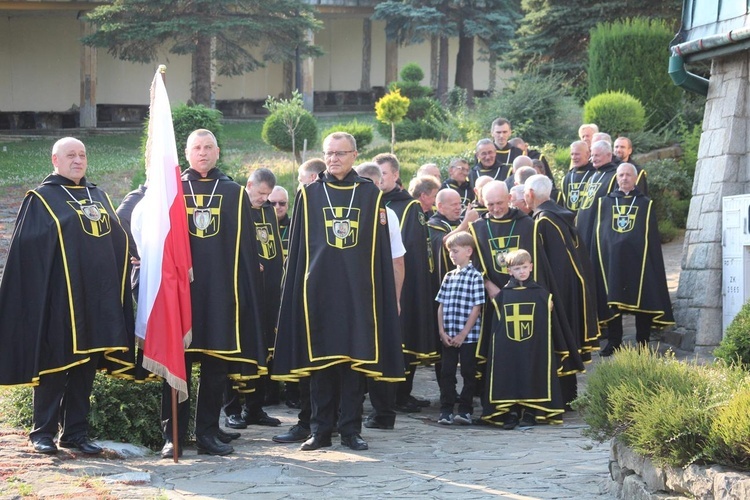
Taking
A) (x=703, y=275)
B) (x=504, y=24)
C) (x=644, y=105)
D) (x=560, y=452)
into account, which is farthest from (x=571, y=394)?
(x=504, y=24)

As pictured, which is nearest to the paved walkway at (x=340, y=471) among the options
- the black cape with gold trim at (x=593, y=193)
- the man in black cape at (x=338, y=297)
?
the man in black cape at (x=338, y=297)

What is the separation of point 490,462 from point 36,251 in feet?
10.7

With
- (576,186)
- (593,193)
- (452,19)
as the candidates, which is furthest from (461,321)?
(452,19)

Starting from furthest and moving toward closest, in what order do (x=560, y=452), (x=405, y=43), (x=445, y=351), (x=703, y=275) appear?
1. (x=405, y=43)
2. (x=703, y=275)
3. (x=445, y=351)
4. (x=560, y=452)

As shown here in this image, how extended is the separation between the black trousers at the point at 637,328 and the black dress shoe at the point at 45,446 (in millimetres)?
7311

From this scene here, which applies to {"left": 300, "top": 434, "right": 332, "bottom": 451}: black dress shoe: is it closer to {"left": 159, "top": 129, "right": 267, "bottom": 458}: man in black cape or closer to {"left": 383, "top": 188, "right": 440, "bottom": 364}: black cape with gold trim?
{"left": 159, "top": 129, "right": 267, "bottom": 458}: man in black cape

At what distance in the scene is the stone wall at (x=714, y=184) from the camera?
12500 mm

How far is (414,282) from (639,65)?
1259 centimetres

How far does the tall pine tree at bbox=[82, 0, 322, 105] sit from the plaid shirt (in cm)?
2017

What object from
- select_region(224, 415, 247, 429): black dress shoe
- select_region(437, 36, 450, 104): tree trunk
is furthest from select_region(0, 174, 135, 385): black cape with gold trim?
select_region(437, 36, 450, 104): tree trunk

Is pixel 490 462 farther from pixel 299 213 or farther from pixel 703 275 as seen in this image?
pixel 703 275

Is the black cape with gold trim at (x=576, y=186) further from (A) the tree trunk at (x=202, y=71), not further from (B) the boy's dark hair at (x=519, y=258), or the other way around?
(A) the tree trunk at (x=202, y=71)

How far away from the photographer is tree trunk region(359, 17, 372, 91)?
39.2 metres

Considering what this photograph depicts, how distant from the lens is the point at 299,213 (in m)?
8.13
